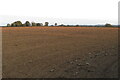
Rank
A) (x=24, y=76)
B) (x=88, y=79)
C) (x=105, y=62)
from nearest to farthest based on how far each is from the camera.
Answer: (x=88, y=79) → (x=24, y=76) → (x=105, y=62)

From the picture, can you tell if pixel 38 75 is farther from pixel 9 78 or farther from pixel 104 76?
pixel 104 76

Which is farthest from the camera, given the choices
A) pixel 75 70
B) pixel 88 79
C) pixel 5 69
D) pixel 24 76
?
pixel 5 69

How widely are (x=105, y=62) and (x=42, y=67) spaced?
295 centimetres

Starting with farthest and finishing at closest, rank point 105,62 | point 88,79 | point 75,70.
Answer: point 105,62 → point 75,70 → point 88,79

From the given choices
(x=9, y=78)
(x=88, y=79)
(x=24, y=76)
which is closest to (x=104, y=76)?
(x=88, y=79)

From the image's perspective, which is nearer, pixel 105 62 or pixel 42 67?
pixel 42 67

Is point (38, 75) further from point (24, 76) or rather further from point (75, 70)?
point (75, 70)

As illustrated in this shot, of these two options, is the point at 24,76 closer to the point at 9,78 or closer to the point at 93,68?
the point at 9,78

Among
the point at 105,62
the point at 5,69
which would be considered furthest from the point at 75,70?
the point at 5,69

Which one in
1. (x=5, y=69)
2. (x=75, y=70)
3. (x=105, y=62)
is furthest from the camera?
(x=105, y=62)

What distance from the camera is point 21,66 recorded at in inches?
252

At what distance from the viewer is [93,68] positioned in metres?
5.89

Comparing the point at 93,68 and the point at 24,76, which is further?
the point at 93,68

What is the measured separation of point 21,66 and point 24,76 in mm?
1245
